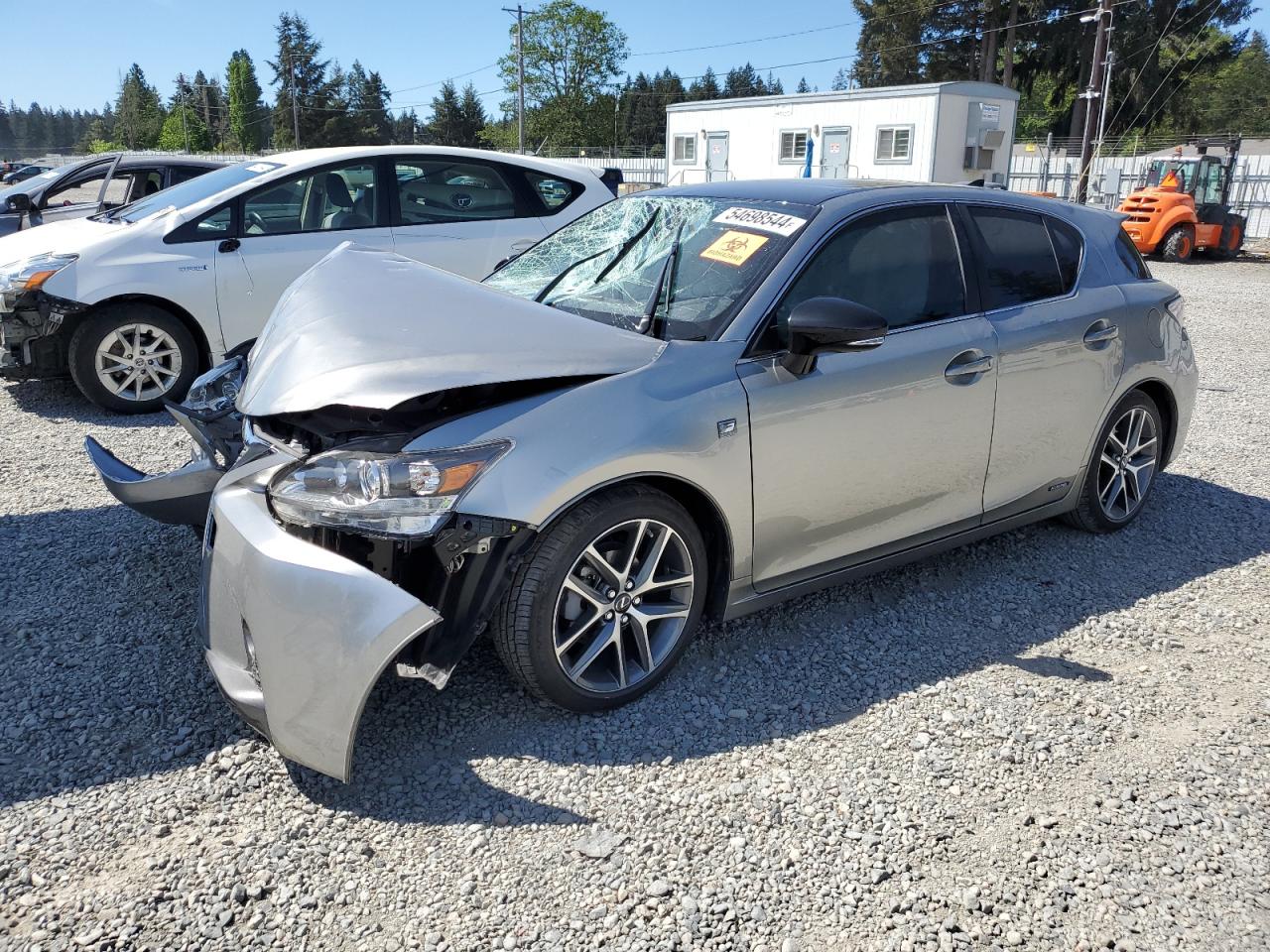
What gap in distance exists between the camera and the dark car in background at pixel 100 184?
9805 mm

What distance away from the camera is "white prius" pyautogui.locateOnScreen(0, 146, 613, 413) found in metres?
6.33

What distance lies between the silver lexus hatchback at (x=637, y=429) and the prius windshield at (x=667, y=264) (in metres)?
0.01

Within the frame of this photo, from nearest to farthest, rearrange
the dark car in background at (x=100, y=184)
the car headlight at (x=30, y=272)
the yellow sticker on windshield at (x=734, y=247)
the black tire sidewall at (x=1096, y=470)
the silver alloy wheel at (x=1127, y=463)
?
the yellow sticker on windshield at (x=734, y=247)
the black tire sidewall at (x=1096, y=470)
the silver alloy wheel at (x=1127, y=463)
the car headlight at (x=30, y=272)
the dark car in background at (x=100, y=184)

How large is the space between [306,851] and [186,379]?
198 inches

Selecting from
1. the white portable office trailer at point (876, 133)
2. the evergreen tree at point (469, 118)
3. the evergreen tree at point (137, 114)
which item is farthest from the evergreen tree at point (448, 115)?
the white portable office trailer at point (876, 133)

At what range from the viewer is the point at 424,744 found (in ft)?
9.71

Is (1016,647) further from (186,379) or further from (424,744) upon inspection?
(186,379)

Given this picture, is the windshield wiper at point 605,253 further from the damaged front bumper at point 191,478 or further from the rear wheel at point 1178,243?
the rear wheel at point 1178,243

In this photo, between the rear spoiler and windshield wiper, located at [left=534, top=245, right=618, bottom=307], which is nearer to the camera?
windshield wiper, located at [left=534, top=245, right=618, bottom=307]

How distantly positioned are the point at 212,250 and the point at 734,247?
454 cm

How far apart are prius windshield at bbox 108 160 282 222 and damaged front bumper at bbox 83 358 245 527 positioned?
3.80 m

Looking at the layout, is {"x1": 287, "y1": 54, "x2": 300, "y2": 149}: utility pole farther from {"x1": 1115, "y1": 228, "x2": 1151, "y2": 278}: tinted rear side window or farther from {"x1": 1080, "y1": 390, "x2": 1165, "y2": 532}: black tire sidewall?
{"x1": 1080, "y1": 390, "x2": 1165, "y2": 532}: black tire sidewall

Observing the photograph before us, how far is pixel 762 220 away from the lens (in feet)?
11.8

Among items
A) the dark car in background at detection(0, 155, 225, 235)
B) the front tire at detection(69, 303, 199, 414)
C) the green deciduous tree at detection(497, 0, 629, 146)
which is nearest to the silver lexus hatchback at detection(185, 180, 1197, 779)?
the front tire at detection(69, 303, 199, 414)
